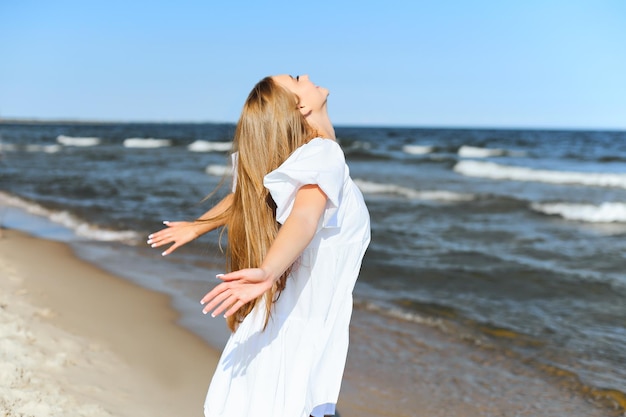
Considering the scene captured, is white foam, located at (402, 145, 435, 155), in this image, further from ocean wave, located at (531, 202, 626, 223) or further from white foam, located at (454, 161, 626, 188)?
ocean wave, located at (531, 202, 626, 223)

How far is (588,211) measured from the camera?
1292 centimetres

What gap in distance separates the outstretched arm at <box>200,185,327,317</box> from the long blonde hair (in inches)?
8.8

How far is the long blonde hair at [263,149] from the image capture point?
7.20 feet

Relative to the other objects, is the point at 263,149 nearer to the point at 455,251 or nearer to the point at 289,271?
the point at 289,271

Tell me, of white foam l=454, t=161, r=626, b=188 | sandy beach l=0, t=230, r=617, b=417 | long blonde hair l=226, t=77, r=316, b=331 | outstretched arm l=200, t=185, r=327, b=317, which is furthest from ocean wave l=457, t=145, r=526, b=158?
outstretched arm l=200, t=185, r=327, b=317

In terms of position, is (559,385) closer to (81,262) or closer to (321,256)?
(321,256)

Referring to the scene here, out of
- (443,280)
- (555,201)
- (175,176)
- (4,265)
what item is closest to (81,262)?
(4,265)

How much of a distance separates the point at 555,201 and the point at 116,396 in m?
12.3

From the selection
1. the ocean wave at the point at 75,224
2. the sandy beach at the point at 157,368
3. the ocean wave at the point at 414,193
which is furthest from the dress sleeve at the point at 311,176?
the ocean wave at the point at 414,193

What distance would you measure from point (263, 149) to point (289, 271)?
0.42m

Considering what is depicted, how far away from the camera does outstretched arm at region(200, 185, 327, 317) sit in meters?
1.87

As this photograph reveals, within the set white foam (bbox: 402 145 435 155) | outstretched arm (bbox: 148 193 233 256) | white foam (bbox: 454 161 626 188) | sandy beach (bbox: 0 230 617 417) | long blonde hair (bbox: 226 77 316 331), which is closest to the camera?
long blonde hair (bbox: 226 77 316 331)

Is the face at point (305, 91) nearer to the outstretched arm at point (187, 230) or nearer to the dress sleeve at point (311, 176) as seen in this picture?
the dress sleeve at point (311, 176)

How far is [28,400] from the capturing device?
3146 millimetres
